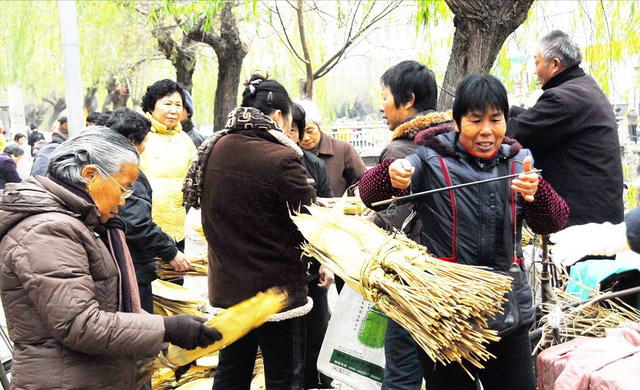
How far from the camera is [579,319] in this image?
3.19 metres

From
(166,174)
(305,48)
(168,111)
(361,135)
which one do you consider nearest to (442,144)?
(166,174)

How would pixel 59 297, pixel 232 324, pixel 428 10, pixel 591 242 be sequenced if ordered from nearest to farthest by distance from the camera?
pixel 59 297
pixel 591 242
pixel 232 324
pixel 428 10

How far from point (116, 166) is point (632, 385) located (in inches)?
75.4

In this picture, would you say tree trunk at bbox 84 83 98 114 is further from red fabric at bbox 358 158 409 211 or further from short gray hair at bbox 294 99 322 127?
red fabric at bbox 358 158 409 211

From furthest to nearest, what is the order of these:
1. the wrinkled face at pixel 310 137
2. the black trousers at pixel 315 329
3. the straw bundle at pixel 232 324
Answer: the wrinkled face at pixel 310 137
the black trousers at pixel 315 329
the straw bundle at pixel 232 324

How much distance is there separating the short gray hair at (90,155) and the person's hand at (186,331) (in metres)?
0.56

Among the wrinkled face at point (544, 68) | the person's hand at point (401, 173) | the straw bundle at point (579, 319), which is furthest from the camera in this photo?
the wrinkled face at point (544, 68)

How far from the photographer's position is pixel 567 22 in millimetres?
7047

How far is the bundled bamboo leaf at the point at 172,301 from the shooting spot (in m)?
4.28

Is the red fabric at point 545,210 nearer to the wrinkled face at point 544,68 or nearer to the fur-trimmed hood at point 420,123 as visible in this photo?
the fur-trimmed hood at point 420,123

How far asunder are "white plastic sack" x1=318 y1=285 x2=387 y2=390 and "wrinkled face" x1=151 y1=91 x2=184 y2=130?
6.82 feet

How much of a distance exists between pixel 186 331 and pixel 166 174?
251 centimetres

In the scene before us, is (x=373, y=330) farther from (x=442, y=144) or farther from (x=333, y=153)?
(x=333, y=153)

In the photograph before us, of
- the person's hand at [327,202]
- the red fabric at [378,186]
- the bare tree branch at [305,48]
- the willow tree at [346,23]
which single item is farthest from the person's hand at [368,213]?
the bare tree branch at [305,48]
